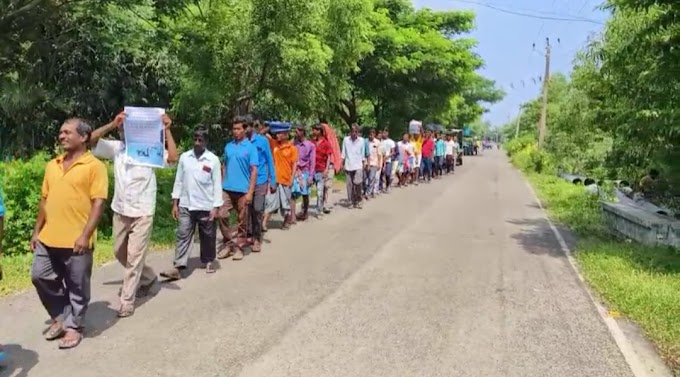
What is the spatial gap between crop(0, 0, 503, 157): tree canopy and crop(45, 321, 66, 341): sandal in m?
7.10

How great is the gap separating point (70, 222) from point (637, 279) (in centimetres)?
631

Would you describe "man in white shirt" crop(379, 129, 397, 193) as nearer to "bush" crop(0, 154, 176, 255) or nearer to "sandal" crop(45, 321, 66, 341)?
"bush" crop(0, 154, 176, 255)

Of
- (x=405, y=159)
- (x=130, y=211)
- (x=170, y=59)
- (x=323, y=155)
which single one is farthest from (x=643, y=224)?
(x=170, y=59)

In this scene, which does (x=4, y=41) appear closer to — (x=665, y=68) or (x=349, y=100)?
(x=665, y=68)

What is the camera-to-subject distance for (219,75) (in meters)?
14.8

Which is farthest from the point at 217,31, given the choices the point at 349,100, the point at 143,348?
the point at 349,100

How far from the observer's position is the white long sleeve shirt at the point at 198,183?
267 inches

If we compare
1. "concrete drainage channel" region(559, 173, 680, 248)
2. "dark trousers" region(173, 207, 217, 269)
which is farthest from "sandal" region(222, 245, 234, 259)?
"concrete drainage channel" region(559, 173, 680, 248)

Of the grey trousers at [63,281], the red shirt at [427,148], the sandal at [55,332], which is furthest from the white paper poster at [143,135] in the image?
the red shirt at [427,148]

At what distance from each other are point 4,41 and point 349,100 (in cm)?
1934

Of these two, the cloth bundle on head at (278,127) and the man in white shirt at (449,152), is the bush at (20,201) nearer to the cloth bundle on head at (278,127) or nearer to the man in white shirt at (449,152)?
the cloth bundle on head at (278,127)

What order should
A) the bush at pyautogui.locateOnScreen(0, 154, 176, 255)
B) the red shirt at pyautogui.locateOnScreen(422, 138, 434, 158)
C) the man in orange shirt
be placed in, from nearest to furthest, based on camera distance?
the bush at pyautogui.locateOnScreen(0, 154, 176, 255)
the man in orange shirt
the red shirt at pyautogui.locateOnScreen(422, 138, 434, 158)

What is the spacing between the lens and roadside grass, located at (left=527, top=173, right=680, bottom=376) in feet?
19.2

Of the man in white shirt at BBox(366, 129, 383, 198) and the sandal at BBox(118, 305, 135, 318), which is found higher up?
the man in white shirt at BBox(366, 129, 383, 198)
